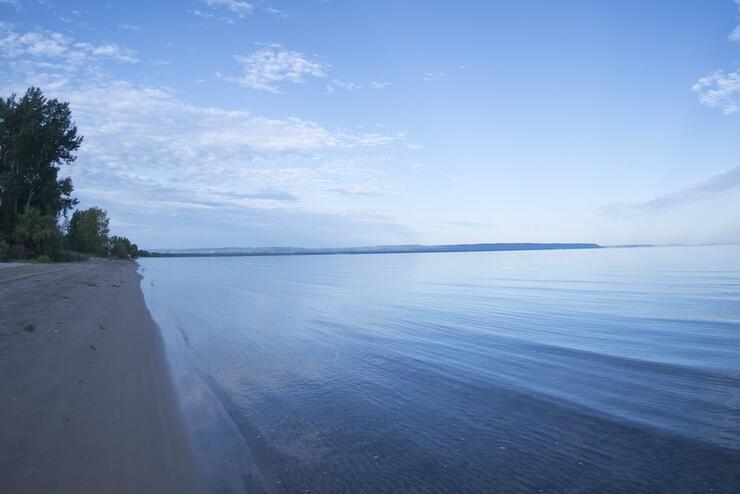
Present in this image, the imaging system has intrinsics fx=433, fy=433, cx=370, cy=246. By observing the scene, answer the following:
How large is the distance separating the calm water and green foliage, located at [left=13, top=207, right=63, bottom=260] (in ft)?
142

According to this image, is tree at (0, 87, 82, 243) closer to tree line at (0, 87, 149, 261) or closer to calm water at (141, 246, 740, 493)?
tree line at (0, 87, 149, 261)

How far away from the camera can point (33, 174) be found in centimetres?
5150

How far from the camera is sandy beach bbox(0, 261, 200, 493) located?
181 inches

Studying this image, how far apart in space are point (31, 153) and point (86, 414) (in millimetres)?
57807

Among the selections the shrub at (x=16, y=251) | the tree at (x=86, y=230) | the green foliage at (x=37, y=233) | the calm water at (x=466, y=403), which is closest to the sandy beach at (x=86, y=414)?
the calm water at (x=466, y=403)

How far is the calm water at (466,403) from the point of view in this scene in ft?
16.5

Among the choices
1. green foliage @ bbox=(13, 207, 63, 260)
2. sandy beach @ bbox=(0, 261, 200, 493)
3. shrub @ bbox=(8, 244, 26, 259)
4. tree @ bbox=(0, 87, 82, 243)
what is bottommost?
sandy beach @ bbox=(0, 261, 200, 493)

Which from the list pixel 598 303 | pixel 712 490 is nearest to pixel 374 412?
pixel 712 490

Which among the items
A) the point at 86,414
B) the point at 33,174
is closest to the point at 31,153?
the point at 33,174

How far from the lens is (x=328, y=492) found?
458 centimetres

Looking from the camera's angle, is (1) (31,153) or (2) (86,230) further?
(2) (86,230)

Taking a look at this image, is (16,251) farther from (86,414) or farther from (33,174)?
(86,414)

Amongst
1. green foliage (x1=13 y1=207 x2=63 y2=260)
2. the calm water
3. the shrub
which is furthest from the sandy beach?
green foliage (x1=13 y1=207 x2=63 y2=260)

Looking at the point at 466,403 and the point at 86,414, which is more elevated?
the point at 86,414
